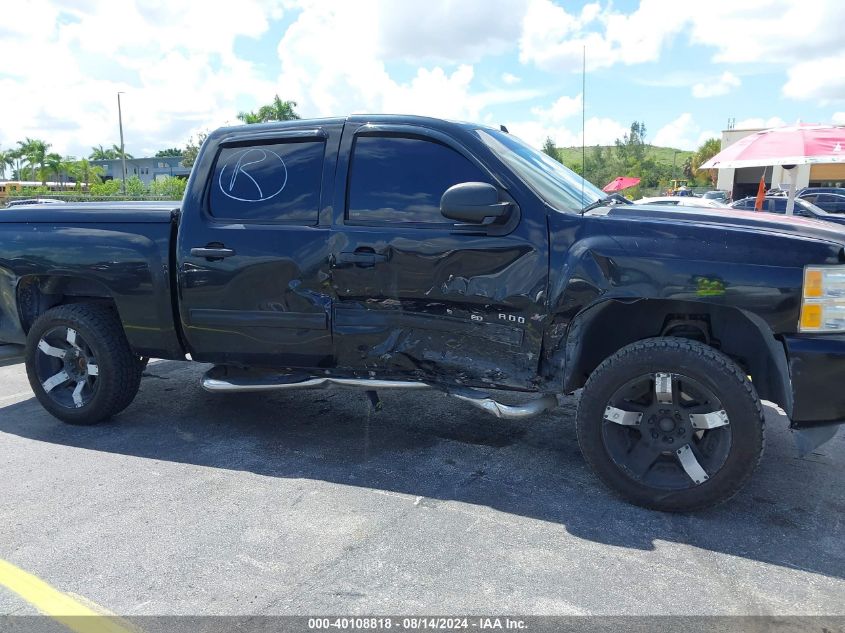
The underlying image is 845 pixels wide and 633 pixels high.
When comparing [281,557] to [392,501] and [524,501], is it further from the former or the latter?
[524,501]

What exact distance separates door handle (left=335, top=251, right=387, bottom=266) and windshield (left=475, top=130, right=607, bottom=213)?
88 centimetres

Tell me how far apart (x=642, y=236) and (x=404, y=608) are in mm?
2054

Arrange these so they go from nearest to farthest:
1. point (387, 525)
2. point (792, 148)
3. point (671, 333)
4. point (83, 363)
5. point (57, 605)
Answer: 1. point (57, 605)
2. point (387, 525)
3. point (671, 333)
4. point (83, 363)
5. point (792, 148)

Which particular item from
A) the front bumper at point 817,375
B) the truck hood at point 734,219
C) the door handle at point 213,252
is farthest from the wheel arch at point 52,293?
the front bumper at point 817,375

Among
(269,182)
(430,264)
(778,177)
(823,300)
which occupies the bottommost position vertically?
(823,300)

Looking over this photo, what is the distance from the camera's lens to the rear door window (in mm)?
4129

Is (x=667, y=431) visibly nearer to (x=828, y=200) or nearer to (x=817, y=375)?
(x=817, y=375)

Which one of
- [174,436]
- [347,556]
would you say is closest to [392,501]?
[347,556]

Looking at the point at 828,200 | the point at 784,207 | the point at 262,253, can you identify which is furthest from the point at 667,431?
the point at 828,200

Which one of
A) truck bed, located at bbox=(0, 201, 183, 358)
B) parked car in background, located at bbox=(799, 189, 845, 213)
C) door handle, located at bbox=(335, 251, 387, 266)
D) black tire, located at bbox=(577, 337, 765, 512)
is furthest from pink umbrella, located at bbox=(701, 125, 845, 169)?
parked car in background, located at bbox=(799, 189, 845, 213)

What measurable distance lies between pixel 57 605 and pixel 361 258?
220 centimetres

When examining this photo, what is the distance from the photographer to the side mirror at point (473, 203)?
3.55 m

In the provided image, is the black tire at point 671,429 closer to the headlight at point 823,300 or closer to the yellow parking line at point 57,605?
the headlight at point 823,300

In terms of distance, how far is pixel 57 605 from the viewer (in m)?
2.77
